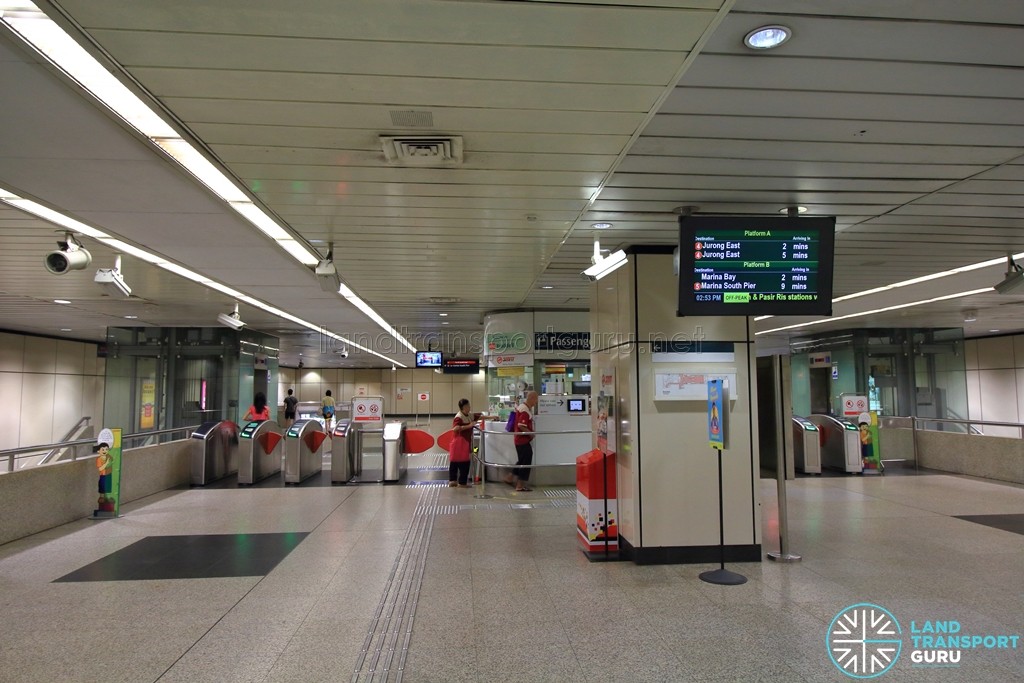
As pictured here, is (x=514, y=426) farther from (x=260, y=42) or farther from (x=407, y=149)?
(x=260, y=42)

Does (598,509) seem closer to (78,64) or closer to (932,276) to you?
(78,64)

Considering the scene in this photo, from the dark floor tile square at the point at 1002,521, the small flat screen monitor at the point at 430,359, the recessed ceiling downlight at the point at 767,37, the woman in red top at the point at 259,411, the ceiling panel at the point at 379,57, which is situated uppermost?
the recessed ceiling downlight at the point at 767,37

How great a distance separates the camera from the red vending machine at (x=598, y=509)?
569 cm

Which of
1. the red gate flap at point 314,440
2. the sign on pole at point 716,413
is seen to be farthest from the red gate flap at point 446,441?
the sign on pole at point 716,413

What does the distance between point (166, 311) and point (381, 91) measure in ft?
32.9

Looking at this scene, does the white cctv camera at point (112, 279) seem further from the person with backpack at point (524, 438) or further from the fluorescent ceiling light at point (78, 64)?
the person with backpack at point (524, 438)

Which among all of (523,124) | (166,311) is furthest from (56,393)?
(523,124)

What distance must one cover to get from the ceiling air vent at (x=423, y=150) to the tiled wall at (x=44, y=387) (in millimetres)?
14842

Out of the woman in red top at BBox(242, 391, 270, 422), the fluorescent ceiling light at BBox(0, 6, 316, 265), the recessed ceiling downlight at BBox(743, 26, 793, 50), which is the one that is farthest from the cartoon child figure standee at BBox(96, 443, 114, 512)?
the recessed ceiling downlight at BBox(743, 26, 793, 50)

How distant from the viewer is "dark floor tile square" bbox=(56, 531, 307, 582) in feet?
16.8

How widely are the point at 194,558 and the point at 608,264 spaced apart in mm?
4896

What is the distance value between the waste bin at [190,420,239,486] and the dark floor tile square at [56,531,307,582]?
3.99 metres

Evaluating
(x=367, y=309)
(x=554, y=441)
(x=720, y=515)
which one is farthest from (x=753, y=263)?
(x=367, y=309)

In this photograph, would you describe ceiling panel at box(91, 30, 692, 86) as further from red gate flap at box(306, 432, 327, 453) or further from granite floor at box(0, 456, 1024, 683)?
red gate flap at box(306, 432, 327, 453)
